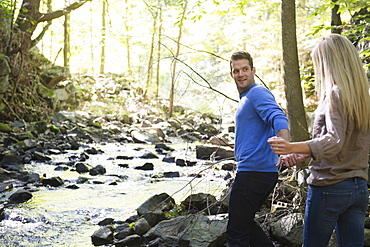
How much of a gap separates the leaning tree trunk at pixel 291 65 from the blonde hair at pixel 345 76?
10.6ft

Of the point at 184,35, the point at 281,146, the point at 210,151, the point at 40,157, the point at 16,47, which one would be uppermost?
the point at 184,35

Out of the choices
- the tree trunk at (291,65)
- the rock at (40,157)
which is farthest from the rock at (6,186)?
the tree trunk at (291,65)

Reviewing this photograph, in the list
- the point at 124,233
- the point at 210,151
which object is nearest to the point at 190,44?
the point at 210,151

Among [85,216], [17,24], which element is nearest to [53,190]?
[85,216]

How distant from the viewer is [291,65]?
5.35 meters

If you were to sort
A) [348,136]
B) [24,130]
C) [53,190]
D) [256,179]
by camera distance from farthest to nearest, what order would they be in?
[24,130] → [53,190] → [256,179] → [348,136]

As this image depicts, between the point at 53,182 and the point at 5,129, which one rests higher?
the point at 5,129

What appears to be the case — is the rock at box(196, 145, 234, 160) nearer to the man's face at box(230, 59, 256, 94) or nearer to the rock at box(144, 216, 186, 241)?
the rock at box(144, 216, 186, 241)

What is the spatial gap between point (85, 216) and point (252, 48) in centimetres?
2042

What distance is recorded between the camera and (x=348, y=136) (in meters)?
2.02

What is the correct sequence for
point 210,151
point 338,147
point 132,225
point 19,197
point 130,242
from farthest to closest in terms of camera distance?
point 210,151
point 19,197
point 132,225
point 130,242
point 338,147

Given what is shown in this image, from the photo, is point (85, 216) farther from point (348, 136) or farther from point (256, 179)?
point (348, 136)

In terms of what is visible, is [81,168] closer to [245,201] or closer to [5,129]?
[5,129]

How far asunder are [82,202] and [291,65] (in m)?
3.85
